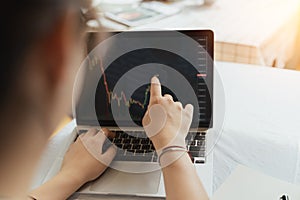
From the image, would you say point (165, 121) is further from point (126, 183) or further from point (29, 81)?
point (29, 81)

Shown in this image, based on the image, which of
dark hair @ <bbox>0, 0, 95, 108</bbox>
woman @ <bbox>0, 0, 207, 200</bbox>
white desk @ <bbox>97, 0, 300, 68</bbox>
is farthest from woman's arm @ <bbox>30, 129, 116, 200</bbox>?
white desk @ <bbox>97, 0, 300, 68</bbox>

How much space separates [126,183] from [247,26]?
84 cm

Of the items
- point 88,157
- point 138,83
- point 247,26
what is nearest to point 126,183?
point 88,157

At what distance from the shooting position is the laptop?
74cm

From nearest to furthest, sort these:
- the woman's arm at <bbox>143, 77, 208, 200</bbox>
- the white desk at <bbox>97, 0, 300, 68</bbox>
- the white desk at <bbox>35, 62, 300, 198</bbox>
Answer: the woman's arm at <bbox>143, 77, 208, 200</bbox>
the white desk at <bbox>35, 62, 300, 198</bbox>
the white desk at <bbox>97, 0, 300, 68</bbox>

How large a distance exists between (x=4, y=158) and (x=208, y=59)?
52 cm

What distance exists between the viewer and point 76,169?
68 centimetres

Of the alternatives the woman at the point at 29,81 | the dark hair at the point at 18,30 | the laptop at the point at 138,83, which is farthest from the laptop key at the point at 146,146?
the dark hair at the point at 18,30

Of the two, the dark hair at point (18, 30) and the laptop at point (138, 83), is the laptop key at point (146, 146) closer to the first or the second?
the laptop at point (138, 83)

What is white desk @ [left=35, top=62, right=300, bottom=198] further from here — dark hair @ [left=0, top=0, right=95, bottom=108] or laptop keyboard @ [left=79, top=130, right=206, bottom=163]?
dark hair @ [left=0, top=0, right=95, bottom=108]

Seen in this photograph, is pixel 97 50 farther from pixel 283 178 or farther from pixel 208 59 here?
pixel 283 178

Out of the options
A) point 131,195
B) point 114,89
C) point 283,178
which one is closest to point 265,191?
point 283,178

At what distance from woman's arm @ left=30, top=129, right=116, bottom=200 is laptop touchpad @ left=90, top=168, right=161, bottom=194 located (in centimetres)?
1

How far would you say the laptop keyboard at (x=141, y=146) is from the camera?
73 centimetres
